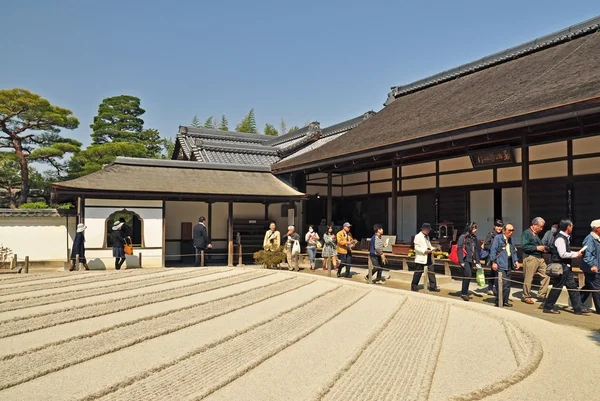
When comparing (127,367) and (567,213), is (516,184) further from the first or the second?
(127,367)

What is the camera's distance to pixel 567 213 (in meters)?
11.1

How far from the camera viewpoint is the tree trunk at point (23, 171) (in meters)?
26.5

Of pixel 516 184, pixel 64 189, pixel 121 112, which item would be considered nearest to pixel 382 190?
pixel 516 184

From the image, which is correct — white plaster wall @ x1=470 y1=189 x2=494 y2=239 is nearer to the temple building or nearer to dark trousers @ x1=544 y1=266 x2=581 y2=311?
the temple building

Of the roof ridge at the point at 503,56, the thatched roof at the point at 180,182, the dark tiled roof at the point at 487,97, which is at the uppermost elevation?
the roof ridge at the point at 503,56

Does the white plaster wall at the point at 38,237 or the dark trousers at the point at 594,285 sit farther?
the white plaster wall at the point at 38,237

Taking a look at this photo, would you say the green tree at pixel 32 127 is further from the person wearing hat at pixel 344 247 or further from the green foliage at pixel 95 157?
the person wearing hat at pixel 344 247

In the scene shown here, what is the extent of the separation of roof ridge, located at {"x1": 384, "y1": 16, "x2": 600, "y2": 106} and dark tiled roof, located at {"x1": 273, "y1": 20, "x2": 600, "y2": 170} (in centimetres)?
12

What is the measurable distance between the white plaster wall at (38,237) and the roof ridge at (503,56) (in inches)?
527

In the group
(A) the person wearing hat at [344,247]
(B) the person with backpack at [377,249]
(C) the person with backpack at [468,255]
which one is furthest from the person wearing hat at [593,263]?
(A) the person wearing hat at [344,247]

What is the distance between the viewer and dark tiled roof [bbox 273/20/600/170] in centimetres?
931

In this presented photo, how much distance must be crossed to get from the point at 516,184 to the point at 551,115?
14.0 ft

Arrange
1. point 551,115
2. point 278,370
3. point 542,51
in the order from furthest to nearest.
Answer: point 542,51 < point 551,115 < point 278,370

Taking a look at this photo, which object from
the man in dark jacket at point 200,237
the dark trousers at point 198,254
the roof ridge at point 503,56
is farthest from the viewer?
the dark trousers at point 198,254
